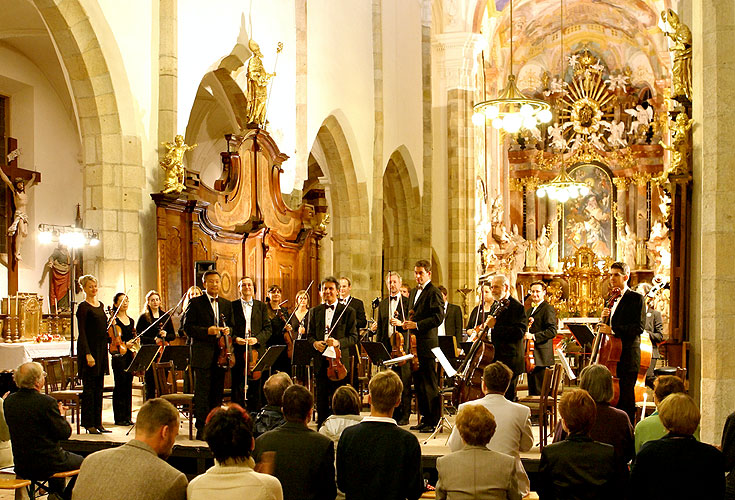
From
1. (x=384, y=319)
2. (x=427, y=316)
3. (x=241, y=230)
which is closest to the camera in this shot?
(x=427, y=316)

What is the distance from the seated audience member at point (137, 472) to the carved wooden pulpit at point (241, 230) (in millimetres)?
7264

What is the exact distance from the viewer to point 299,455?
447 cm

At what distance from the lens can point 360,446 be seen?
4.56 meters

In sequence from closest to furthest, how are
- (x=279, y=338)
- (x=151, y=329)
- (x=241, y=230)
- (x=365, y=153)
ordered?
(x=151, y=329) → (x=279, y=338) → (x=241, y=230) → (x=365, y=153)

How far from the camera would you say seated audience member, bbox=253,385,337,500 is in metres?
4.45

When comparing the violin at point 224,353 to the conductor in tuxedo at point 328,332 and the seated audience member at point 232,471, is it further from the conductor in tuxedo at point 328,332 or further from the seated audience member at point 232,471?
the seated audience member at point 232,471

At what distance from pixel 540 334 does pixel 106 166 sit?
5.30m

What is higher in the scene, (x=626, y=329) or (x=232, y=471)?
(x=626, y=329)

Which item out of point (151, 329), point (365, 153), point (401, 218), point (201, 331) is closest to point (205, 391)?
point (201, 331)

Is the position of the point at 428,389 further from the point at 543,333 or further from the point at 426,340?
the point at 543,333

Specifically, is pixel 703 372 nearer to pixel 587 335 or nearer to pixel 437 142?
pixel 587 335

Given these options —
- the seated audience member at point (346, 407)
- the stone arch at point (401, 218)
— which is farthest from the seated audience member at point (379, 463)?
the stone arch at point (401, 218)

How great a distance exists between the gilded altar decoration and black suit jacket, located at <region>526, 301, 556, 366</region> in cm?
444

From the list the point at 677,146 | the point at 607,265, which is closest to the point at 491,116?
the point at 677,146
